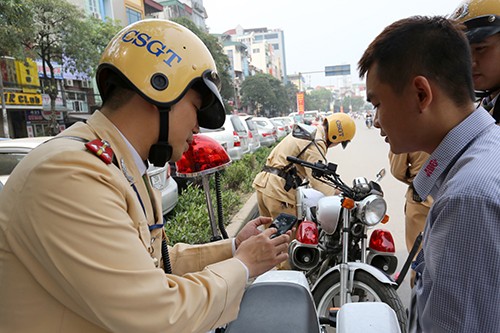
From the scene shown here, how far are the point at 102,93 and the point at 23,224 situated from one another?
0.64 metres

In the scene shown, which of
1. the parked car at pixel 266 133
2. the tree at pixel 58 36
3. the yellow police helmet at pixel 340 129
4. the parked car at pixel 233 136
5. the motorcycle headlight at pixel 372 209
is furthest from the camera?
the parked car at pixel 266 133

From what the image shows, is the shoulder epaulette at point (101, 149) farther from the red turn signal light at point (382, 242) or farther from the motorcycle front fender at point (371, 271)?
the red turn signal light at point (382, 242)

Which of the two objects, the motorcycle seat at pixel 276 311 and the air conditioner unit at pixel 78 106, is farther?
the air conditioner unit at pixel 78 106

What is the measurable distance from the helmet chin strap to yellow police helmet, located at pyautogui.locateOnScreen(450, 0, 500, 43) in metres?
1.53

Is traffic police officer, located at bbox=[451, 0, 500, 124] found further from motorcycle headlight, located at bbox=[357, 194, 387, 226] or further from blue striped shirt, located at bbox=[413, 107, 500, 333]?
blue striped shirt, located at bbox=[413, 107, 500, 333]

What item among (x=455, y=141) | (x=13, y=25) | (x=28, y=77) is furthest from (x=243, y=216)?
(x=28, y=77)

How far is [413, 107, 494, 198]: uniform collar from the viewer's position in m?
1.00

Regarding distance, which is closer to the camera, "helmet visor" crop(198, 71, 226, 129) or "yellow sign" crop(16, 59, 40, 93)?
"helmet visor" crop(198, 71, 226, 129)

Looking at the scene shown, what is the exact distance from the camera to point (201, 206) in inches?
213

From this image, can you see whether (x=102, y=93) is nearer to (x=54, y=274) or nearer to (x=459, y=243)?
(x=54, y=274)

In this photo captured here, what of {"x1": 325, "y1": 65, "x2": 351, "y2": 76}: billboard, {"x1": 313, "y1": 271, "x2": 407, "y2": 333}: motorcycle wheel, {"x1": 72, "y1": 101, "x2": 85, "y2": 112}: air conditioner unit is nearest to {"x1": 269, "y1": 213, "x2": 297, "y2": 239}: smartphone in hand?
{"x1": 313, "y1": 271, "x2": 407, "y2": 333}: motorcycle wheel

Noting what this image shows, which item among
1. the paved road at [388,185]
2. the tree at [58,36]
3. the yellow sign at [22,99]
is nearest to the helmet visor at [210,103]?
the paved road at [388,185]

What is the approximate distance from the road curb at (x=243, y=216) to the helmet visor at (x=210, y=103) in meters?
3.36

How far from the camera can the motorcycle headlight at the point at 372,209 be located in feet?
8.68
